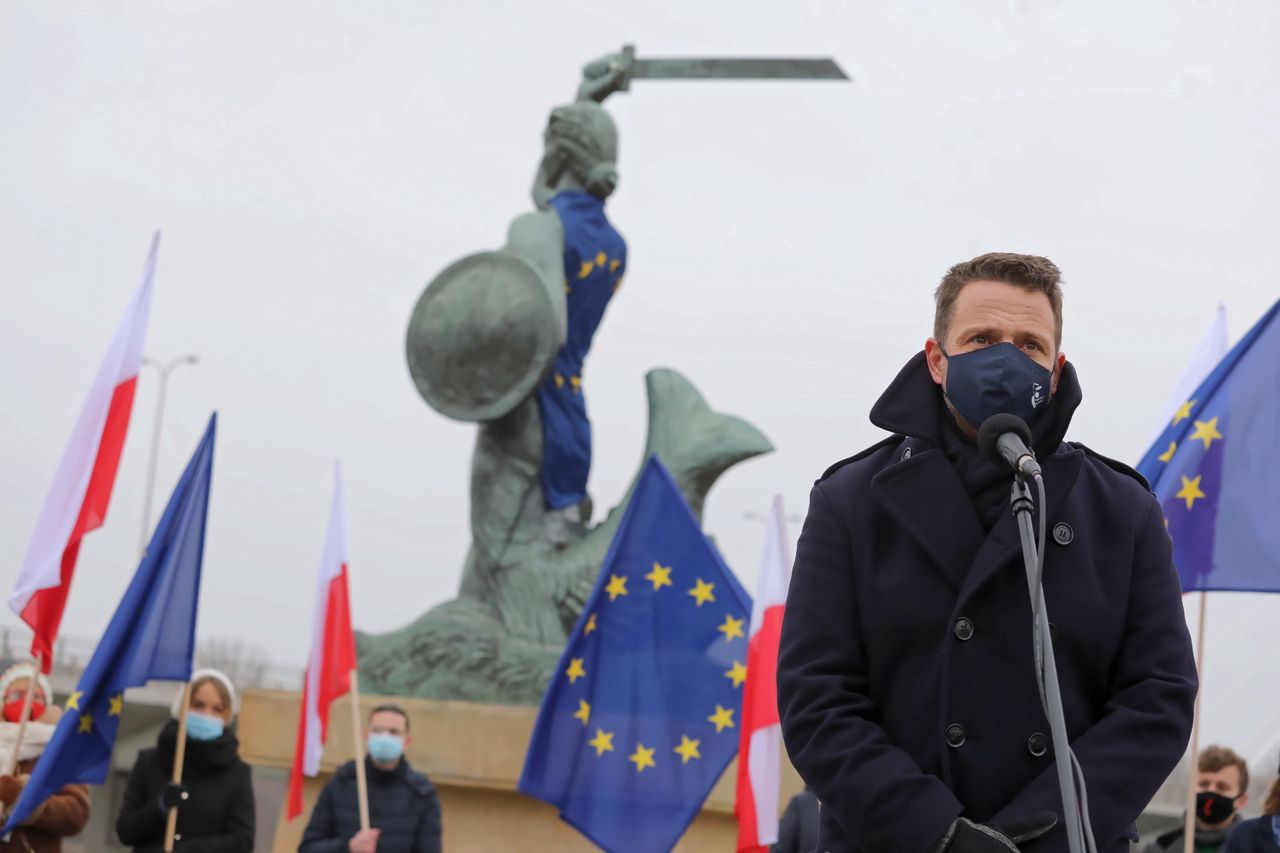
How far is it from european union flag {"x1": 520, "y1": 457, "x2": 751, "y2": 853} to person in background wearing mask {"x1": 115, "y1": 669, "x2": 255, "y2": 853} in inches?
51.8

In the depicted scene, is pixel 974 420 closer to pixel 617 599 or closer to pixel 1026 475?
pixel 1026 475

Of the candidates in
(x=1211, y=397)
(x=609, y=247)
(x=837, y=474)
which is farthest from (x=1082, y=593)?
(x=609, y=247)

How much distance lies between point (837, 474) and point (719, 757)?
18.8ft

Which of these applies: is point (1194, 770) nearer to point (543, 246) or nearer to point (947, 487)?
point (947, 487)

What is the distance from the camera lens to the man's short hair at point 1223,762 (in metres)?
6.34

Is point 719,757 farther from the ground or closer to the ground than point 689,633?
closer to the ground

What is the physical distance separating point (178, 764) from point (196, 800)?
33cm

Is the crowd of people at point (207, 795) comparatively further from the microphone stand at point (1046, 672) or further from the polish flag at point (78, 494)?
the microphone stand at point (1046, 672)

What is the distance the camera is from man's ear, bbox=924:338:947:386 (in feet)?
8.86

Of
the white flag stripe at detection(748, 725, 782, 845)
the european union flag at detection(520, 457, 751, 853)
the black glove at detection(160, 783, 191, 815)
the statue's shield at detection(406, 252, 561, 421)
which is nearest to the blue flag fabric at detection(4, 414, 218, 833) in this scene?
the black glove at detection(160, 783, 191, 815)

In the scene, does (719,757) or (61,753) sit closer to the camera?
(61,753)

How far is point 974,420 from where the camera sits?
260 cm

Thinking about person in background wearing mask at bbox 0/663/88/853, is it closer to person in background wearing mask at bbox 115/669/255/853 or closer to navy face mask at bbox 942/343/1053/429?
person in background wearing mask at bbox 115/669/255/853

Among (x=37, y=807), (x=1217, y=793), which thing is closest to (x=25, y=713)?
(x=37, y=807)
